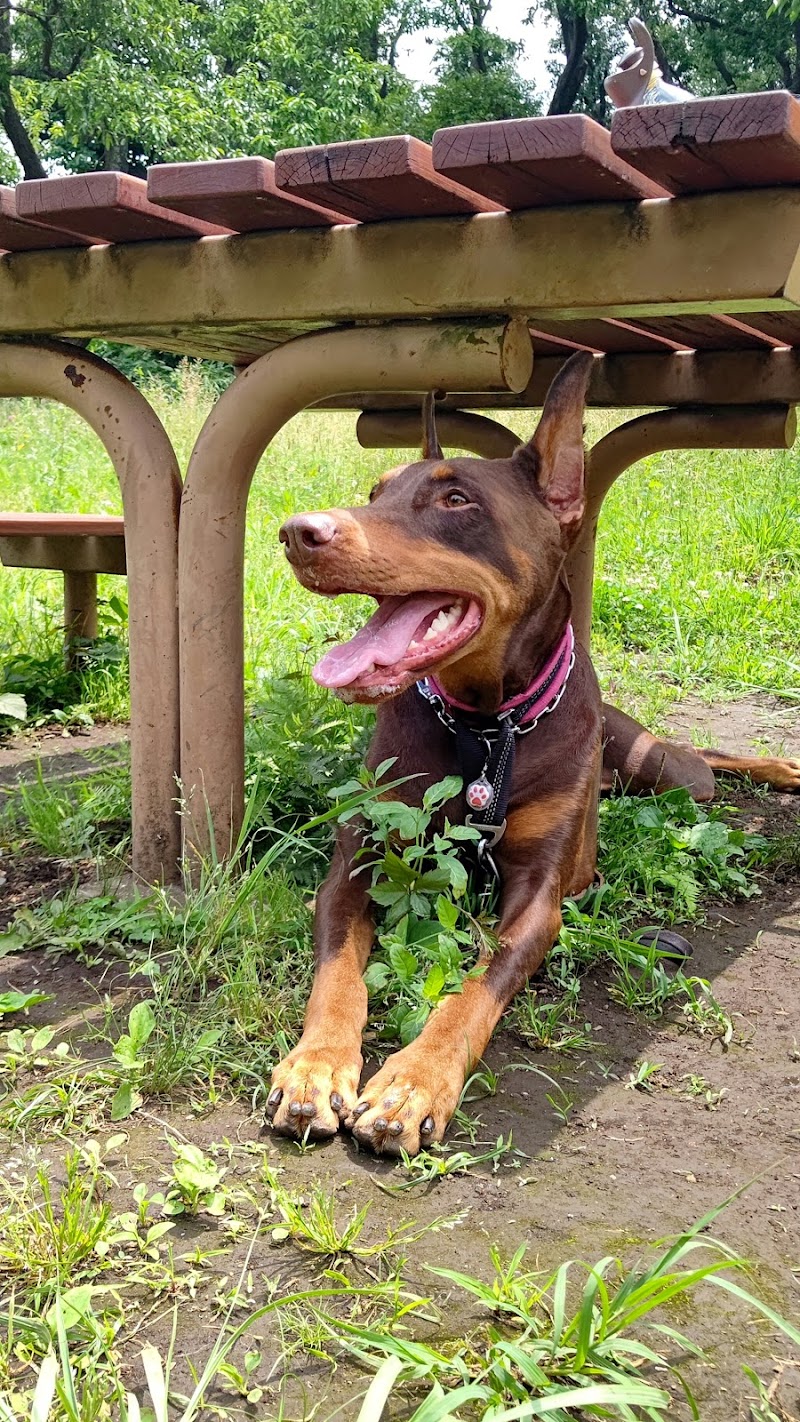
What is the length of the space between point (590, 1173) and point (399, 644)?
1.15 metres

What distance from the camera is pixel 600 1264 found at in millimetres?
1706

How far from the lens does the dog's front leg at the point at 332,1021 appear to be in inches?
87.4

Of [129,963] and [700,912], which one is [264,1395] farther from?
[700,912]

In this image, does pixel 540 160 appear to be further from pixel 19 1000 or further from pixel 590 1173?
pixel 19 1000

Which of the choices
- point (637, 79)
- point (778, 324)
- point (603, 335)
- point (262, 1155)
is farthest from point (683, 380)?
point (262, 1155)

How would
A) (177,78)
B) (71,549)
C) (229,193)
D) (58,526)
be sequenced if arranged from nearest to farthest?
1. (229,193)
2. (58,526)
3. (71,549)
4. (177,78)

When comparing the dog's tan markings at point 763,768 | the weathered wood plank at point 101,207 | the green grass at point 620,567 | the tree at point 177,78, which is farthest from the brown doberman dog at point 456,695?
the tree at point 177,78

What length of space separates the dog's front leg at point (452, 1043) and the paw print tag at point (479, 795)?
20cm

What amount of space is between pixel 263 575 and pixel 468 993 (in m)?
4.79

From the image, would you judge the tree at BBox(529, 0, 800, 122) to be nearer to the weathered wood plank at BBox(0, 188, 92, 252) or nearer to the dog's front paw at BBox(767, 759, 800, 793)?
the dog's front paw at BBox(767, 759, 800, 793)

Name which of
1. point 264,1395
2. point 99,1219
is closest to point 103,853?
point 99,1219

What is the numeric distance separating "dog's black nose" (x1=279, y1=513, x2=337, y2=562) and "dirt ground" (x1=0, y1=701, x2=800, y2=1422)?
106 cm

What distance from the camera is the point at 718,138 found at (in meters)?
2.14

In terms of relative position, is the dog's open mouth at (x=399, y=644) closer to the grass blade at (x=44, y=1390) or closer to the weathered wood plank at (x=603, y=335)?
the weathered wood plank at (x=603, y=335)
